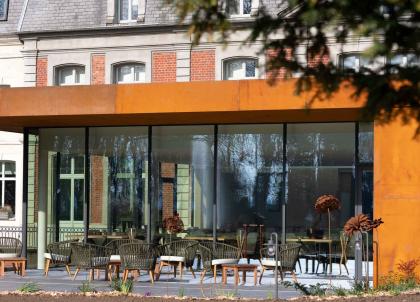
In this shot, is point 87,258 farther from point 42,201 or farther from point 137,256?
point 42,201

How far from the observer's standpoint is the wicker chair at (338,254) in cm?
1744

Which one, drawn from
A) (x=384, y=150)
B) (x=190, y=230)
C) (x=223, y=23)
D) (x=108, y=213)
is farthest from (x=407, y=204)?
(x=223, y=23)

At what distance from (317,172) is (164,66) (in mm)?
13431

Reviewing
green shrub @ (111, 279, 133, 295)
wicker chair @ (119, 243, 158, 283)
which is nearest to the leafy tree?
green shrub @ (111, 279, 133, 295)

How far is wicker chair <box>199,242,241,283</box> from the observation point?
1666 cm

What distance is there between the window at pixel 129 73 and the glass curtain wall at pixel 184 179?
12.5m

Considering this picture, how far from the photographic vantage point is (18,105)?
17.6 metres

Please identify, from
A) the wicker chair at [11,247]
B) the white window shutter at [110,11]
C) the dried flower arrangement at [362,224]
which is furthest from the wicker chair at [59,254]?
the white window shutter at [110,11]

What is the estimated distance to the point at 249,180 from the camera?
18.5m

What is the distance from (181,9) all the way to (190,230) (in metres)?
12.8

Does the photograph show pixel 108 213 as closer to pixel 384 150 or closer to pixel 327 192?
pixel 327 192

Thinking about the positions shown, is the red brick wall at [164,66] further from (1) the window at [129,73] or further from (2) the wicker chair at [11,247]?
(2) the wicker chair at [11,247]

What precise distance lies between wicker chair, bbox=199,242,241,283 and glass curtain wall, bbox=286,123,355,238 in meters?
1.49

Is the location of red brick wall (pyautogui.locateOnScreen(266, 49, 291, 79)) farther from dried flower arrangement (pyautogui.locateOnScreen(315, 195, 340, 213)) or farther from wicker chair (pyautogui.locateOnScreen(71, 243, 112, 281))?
dried flower arrangement (pyautogui.locateOnScreen(315, 195, 340, 213))
